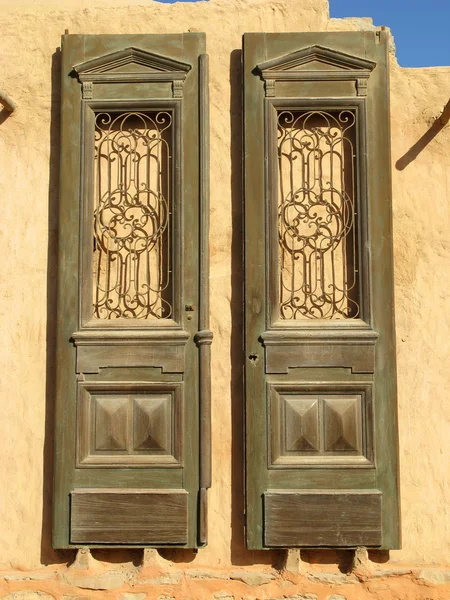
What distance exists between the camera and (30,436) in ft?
14.5

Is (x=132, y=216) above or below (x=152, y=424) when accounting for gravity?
above

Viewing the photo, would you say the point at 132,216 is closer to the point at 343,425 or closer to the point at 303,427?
the point at 303,427

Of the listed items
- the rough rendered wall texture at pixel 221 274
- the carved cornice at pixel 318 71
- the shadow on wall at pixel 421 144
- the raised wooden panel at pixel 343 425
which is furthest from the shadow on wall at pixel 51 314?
the shadow on wall at pixel 421 144

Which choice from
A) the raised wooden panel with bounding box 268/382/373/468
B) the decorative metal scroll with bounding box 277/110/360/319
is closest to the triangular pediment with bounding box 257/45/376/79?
the decorative metal scroll with bounding box 277/110/360/319

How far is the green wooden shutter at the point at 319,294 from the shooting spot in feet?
13.8

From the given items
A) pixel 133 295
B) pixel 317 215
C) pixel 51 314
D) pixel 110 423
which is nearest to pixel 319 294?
pixel 317 215

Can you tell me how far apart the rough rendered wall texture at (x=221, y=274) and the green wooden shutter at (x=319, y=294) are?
0.14 meters

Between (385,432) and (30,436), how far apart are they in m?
2.04

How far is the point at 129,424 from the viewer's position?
4.31 meters

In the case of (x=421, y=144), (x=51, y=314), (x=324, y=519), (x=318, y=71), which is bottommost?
(x=324, y=519)

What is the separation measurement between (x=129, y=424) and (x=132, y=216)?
122cm

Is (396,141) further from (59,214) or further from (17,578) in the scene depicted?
(17,578)

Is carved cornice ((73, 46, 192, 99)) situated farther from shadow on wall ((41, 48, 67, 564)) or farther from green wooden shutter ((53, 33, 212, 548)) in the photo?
shadow on wall ((41, 48, 67, 564))

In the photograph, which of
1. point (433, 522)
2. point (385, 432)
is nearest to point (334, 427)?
point (385, 432)
